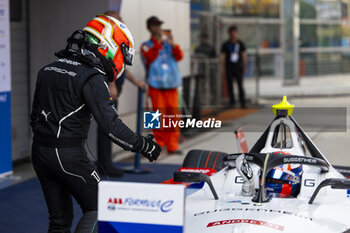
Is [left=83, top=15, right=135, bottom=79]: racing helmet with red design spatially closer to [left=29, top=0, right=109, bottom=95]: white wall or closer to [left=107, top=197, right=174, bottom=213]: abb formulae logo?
[left=107, top=197, right=174, bottom=213]: abb formulae logo

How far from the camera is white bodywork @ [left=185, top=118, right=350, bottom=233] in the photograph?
12.3 feet

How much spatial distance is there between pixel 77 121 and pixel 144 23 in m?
6.35

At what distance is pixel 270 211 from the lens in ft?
12.8

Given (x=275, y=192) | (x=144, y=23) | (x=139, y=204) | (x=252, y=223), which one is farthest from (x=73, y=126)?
(x=144, y=23)

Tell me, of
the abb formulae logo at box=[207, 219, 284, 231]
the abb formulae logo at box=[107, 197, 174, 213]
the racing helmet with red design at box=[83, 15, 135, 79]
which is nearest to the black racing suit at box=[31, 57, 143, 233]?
the racing helmet with red design at box=[83, 15, 135, 79]

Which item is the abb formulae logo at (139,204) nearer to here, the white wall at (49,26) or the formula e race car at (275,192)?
the formula e race car at (275,192)

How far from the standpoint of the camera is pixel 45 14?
9008 millimetres

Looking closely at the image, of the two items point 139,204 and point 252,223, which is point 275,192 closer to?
point 252,223

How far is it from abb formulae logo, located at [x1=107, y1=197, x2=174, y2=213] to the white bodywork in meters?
0.79

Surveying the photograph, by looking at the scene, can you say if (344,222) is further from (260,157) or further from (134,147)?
(134,147)

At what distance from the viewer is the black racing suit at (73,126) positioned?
3.76 meters

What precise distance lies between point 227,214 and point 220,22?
11016 mm

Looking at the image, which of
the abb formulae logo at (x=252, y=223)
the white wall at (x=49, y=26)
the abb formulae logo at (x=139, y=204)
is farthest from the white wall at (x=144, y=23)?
the abb formulae logo at (x=139, y=204)

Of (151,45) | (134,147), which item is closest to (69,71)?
(134,147)
